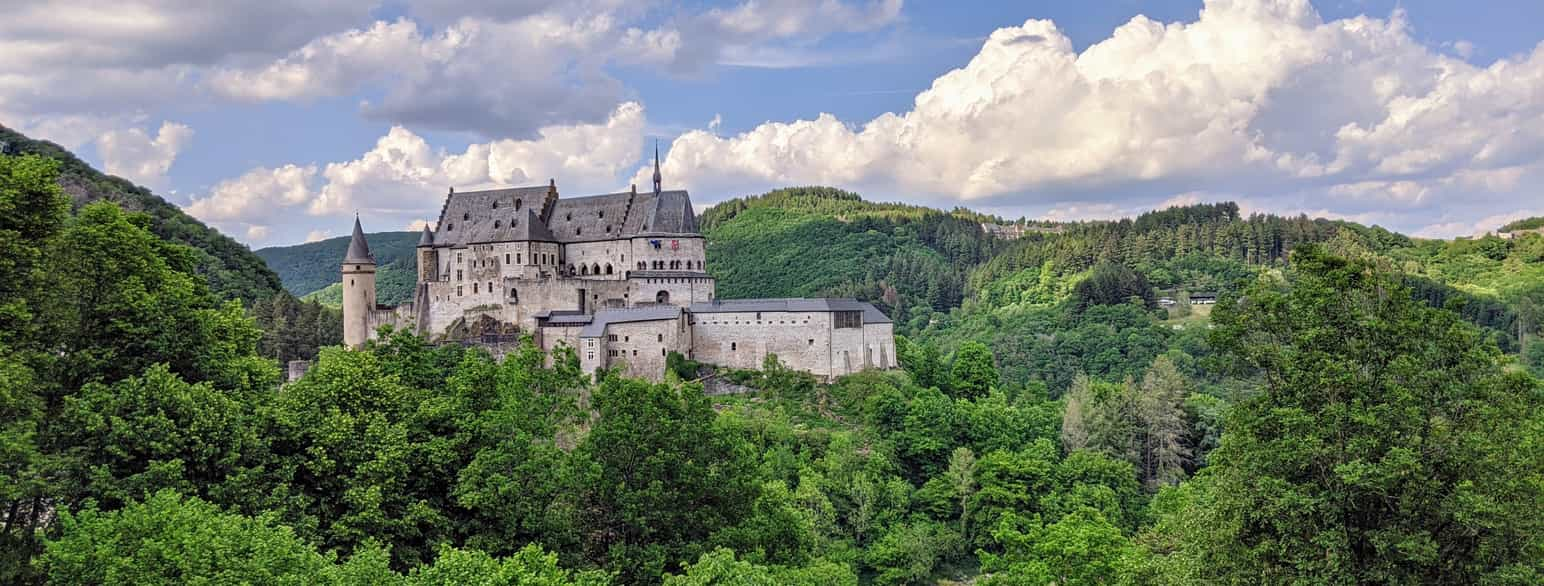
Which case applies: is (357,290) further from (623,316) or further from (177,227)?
(177,227)

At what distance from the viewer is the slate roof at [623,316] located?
65.1m

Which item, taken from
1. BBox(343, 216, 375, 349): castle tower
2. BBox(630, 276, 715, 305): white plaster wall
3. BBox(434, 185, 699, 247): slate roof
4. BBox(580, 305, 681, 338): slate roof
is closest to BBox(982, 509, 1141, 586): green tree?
BBox(580, 305, 681, 338): slate roof

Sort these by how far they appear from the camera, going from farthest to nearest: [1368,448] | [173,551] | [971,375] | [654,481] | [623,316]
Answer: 1. [971,375]
2. [623,316]
3. [654,481]
4. [1368,448]
5. [173,551]

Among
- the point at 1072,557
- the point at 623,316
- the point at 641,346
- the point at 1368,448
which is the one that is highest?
the point at 623,316

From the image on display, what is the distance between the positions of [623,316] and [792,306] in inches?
431

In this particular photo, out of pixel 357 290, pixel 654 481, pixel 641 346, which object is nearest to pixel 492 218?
pixel 357 290

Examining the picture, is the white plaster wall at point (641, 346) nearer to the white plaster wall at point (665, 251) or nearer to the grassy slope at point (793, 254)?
the white plaster wall at point (665, 251)

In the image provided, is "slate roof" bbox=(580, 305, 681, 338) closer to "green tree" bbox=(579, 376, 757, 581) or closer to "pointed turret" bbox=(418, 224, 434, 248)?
"pointed turret" bbox=(418, 224, 434, 248)

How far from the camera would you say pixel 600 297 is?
72.8 m

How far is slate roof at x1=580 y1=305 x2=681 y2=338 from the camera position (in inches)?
2562

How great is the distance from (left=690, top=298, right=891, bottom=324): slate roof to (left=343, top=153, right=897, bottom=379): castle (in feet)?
0.30

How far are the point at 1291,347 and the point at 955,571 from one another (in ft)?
121

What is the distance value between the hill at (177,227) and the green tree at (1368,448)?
316 feet

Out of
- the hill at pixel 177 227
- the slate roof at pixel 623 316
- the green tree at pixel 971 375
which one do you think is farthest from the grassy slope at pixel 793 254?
the slate roof at pixel 623 316
